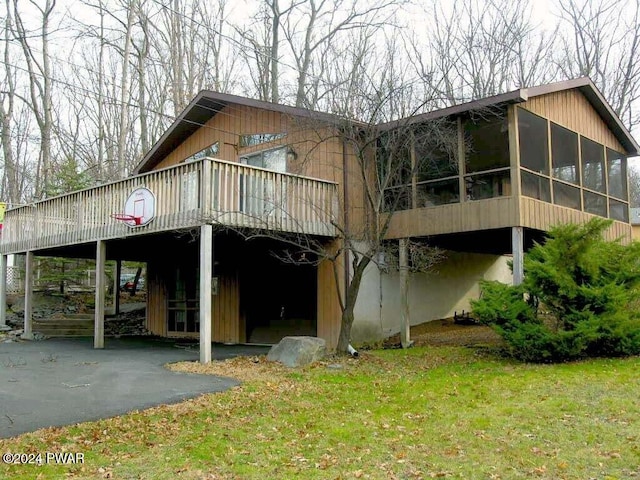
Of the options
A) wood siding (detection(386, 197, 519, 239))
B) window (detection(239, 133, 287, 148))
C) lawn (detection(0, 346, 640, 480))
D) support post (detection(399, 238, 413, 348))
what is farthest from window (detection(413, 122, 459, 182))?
lawn (detection(0, 346, 640, 480))

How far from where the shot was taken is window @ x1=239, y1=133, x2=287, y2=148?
48.2ft

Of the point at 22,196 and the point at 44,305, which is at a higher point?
the point at 22,196

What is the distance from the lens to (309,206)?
41.6ft

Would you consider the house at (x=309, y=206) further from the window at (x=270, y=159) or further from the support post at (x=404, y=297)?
the support post at (x=404, y=297)

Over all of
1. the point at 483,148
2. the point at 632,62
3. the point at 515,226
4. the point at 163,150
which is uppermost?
the point at 632,62

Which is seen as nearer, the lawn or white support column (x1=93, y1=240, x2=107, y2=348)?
the lawn

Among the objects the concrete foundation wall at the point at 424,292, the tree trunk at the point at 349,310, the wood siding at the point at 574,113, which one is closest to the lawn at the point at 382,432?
the tree trunk at the point at 349,310

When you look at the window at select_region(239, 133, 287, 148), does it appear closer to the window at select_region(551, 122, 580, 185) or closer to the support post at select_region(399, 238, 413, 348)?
the support post at select_region(399, 238, 413, 348)

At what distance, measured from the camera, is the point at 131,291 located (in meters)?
26.1

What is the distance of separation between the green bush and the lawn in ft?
1.93

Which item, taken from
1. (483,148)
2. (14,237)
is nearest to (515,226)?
(483,148)

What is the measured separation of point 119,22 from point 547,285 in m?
21.7

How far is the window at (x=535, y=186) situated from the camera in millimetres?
11984

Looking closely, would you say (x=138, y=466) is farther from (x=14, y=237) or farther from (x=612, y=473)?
(x=14, y=237)
